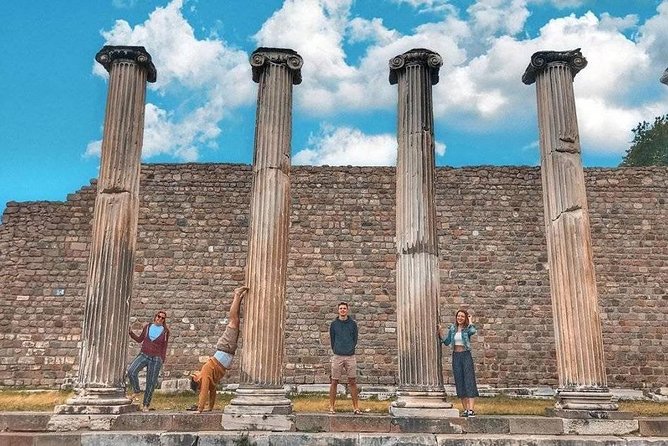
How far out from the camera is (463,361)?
8453mm

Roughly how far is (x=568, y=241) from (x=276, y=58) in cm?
550

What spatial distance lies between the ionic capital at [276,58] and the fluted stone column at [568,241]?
13.2 feet

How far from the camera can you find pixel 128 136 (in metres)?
9.20

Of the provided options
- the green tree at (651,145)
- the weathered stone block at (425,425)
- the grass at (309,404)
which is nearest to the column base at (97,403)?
the grass at (309,404)

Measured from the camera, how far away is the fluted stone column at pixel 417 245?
8.18 m

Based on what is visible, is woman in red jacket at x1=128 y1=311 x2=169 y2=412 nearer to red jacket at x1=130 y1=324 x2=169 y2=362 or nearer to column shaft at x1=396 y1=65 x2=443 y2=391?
red jacket at x1=130 y1=324 x2=169 y2=362

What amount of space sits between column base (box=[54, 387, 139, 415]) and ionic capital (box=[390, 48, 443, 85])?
22.1 feet

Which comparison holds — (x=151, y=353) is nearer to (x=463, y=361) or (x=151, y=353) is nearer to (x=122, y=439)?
(x=122, y=439)

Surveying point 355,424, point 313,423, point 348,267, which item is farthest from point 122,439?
point 348,267

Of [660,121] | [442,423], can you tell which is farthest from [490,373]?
[660,121]

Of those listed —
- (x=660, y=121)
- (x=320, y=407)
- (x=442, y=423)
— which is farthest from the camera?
(x=660, y=121)

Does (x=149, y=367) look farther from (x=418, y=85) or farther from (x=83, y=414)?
(x=418, y=85)

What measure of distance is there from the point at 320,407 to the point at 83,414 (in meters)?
4.17

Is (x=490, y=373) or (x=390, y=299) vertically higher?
(x=390, y=299)
